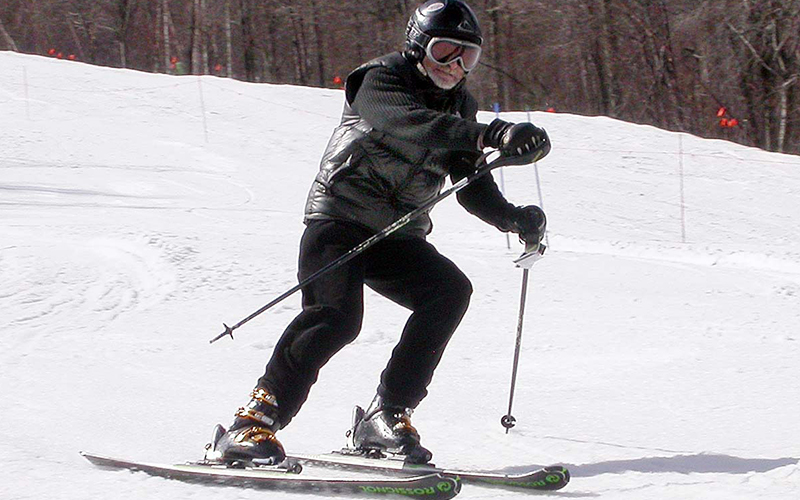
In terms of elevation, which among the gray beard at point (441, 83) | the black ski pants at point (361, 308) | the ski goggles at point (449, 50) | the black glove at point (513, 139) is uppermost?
the ski goggles at point (449, 50)

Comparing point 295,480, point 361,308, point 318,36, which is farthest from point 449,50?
point 318,36

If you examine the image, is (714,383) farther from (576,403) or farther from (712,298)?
(712,298)

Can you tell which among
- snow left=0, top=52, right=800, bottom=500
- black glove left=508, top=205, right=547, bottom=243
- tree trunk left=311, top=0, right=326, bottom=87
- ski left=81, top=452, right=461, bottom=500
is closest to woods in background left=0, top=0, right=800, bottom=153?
tree trunk left=311, top=0, right=326, bottom=87

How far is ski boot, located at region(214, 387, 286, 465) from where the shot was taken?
136 inches

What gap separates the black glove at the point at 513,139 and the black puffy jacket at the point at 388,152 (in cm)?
5

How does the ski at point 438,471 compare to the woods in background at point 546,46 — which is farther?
the woods in background at point 546,46

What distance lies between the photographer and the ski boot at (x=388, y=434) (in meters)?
3.64

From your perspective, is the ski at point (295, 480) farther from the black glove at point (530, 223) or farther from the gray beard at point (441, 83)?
the gray beard at point (441, 83)

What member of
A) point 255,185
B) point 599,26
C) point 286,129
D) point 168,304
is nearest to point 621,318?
point 168,304

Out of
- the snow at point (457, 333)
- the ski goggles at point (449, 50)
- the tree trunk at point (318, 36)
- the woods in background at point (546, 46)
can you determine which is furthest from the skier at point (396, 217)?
the tree trunk at point (318, 36)

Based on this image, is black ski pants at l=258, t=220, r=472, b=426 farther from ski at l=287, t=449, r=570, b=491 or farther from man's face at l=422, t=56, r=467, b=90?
man's face at l=422, t=56, r=467, b=90

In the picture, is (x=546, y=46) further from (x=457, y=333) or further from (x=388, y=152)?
(x=388, y=152)

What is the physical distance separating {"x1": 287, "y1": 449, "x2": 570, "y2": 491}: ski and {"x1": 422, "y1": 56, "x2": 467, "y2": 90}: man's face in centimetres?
125

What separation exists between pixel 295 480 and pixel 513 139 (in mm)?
1235
